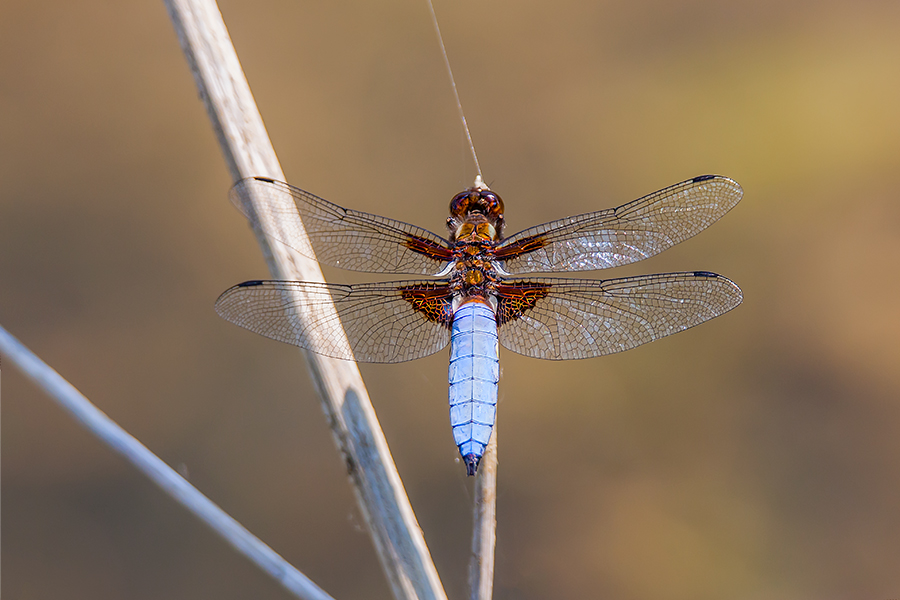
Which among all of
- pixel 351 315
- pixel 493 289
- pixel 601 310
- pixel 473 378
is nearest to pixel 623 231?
pixel 601 310

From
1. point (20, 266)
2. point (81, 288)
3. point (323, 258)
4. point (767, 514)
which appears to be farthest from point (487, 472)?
point (20, 266)

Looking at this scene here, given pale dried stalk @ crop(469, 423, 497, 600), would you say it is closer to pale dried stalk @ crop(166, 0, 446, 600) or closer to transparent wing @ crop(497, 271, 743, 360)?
pale dried stalk @ crop(166, 0, 446, 600)

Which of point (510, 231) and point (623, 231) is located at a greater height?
point (510, 231)

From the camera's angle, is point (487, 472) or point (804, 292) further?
point (804, 292)

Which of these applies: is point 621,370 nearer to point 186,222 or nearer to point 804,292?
point 804,292

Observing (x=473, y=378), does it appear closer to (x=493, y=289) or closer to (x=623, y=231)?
(x=493, y=289)

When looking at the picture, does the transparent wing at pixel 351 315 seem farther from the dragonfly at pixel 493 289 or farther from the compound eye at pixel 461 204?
the compound eye at pixel 461 204
